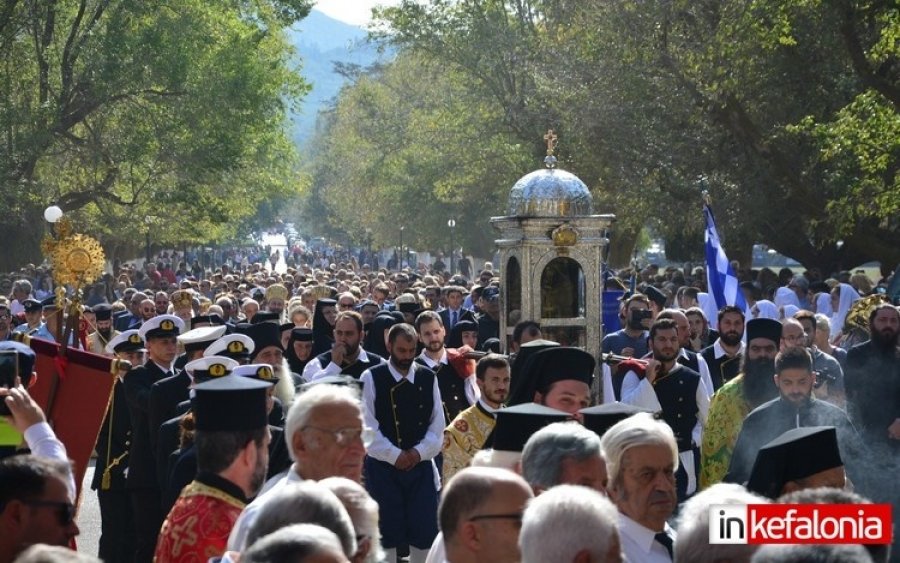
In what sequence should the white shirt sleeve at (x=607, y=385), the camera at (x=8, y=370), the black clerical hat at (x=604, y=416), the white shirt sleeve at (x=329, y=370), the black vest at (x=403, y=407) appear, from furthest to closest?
the white shirt sleeve at (x=329, y=370) < the white shirt sleeve at (x=607, y=385) < the black vest at (x=403, y=407) < the camera at (x=8, y=370) < the black clerical hat at (x=604, y=416)

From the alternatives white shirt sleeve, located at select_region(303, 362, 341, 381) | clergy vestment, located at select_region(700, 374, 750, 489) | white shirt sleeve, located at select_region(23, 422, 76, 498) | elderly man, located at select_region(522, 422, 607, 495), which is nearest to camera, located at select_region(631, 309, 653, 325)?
white shirt sleeve, located at select_region(303, 362, 341, 381)

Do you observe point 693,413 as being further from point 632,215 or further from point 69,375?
point 632,215

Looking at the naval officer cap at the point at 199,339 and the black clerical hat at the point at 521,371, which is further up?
the naval officer cap at the point at 199,339

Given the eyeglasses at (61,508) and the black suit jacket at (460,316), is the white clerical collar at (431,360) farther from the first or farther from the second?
the eyeglasses at (61,508)

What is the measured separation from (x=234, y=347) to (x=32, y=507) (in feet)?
19.0

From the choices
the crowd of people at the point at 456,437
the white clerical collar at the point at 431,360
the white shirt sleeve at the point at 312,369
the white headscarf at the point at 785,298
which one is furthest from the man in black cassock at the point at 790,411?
the white headscarf at the point at 785,298

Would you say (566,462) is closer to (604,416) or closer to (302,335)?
(604,416)

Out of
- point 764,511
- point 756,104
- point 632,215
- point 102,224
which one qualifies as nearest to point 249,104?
point 102,224

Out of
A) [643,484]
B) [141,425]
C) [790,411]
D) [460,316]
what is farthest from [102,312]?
[643,484]

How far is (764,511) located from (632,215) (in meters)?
26.7

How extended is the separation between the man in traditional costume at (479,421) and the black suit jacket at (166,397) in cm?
174

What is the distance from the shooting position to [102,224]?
144 feet

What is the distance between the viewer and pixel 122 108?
38.0m

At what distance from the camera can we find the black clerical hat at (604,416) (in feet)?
25.8
